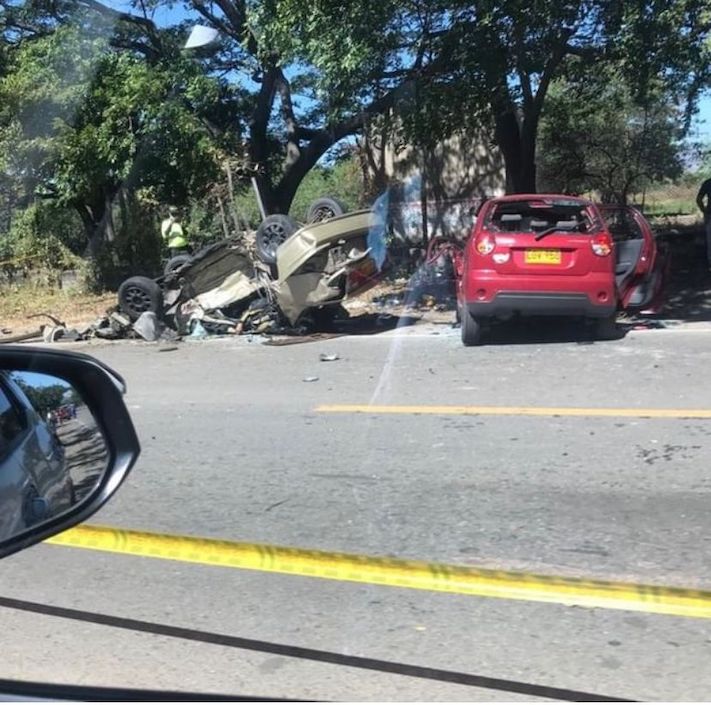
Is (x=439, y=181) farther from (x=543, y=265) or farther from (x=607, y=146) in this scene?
(x=543, y=265)

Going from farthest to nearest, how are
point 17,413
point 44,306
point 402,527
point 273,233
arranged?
point 44,306
point 273,233
point 402,527
point 17,413

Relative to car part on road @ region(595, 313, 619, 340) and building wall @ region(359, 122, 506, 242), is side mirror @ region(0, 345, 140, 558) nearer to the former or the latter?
car part on road @ region(595, 313, 619, 340)

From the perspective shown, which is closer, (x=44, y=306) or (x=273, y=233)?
(x=273, y=233)

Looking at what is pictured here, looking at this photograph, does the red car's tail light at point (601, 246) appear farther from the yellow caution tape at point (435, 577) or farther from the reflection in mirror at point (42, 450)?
the reflection in mirror at point (42, 450)

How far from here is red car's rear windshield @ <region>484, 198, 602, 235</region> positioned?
10453mm

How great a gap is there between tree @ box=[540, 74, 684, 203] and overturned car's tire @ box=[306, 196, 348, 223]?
7949 mm

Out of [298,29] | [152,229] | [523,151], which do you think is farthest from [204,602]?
[152,229]

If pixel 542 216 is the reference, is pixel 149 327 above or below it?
below

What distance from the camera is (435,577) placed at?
4.07 meters

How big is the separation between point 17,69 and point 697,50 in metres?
11.7

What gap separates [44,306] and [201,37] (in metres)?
6.46

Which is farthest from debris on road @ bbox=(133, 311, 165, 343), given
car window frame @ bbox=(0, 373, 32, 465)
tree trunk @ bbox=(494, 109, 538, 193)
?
car window frame @ bbox=(0, 373, 32, 465)

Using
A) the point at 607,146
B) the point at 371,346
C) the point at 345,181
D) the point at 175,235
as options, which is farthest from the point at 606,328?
the point at 345,181

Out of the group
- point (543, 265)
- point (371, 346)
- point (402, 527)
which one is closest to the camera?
point (402, 527)
